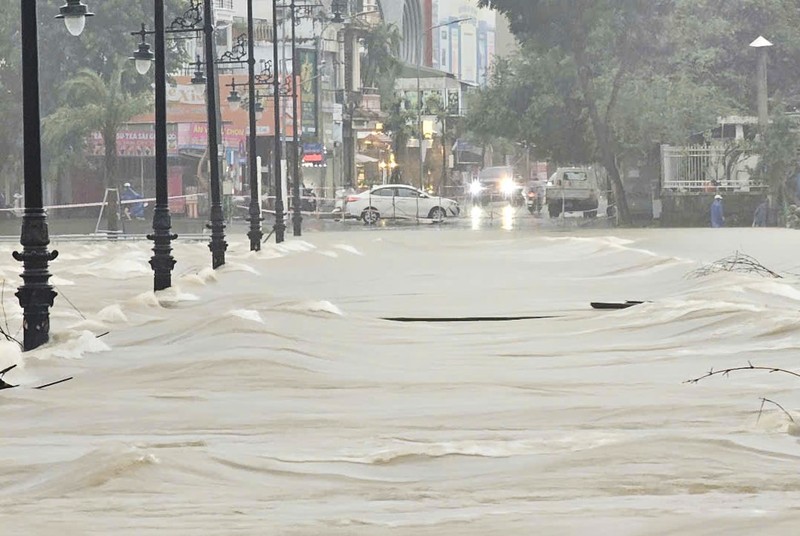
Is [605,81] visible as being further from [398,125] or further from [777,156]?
[398,125]

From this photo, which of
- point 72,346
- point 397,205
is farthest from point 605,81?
point 72,346

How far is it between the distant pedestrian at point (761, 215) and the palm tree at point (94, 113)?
20.8 m

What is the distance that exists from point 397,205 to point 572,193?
234 inches

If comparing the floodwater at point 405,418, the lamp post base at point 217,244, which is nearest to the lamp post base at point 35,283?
the floodwater at point 405,418

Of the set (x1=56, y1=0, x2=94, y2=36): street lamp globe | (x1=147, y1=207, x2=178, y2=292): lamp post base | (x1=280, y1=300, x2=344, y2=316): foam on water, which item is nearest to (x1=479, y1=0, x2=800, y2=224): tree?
(x1=56, y1=0, x2=94, y2=36): street lamp globe

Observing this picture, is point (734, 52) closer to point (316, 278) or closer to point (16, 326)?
point (316, 278)

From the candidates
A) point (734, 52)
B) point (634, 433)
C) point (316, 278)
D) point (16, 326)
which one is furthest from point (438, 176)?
point (634, 433)

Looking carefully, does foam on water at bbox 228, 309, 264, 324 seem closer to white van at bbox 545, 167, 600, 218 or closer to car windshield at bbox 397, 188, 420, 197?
car windshield at bbox 397, 188, 420, 197

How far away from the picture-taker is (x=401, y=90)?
92.9m

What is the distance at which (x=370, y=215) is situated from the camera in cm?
5831

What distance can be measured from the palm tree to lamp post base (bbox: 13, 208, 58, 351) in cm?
4699

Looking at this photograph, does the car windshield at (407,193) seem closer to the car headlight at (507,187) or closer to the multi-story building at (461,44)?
the car headlight at (507,187)

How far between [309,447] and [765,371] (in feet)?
11.5

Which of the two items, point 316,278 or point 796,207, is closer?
point 316,278
